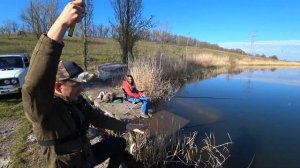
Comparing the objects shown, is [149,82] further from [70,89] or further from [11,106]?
[70,89]

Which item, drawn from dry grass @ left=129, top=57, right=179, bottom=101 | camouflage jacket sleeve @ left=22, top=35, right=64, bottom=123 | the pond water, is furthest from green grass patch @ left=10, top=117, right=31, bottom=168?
dry grass @ left=129, top=57, right=179, bottom=101

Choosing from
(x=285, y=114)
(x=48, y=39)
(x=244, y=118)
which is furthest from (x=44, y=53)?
(x=285, y=114)

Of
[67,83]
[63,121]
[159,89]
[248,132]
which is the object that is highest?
[67,83]

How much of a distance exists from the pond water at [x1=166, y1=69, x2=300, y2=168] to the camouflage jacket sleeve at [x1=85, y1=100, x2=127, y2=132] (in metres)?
3.96

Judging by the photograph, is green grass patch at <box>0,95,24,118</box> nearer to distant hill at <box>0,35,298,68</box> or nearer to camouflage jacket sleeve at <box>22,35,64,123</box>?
camouflage jacket sleeve at <box>22,35,64,123</box>

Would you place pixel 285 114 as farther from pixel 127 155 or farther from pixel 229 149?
pixel 127 155

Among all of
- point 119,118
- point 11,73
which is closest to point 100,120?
point 119,118

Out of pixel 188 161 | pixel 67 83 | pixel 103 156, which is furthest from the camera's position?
pixel 188 161

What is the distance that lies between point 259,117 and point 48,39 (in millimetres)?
10011

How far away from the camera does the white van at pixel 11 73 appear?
34.3 ft

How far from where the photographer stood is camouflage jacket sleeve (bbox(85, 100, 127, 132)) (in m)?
3.18

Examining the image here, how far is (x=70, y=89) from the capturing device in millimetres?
2818

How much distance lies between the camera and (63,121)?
2.62 meters

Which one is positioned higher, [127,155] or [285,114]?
[127,155]
